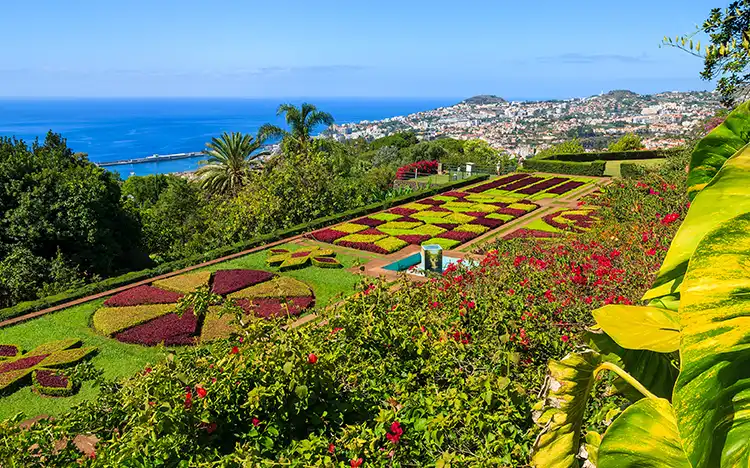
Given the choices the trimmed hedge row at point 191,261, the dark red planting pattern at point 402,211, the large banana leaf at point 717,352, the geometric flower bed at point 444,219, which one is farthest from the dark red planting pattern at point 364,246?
the large banana leaf at point 717,352

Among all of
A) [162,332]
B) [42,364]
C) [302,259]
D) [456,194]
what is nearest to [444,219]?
[456,194]

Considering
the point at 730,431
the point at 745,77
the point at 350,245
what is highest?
the point at 745,77

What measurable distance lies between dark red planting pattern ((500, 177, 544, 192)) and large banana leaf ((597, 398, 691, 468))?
2572cm

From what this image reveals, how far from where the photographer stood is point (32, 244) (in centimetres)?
1335

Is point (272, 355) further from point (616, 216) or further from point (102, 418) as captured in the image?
point (616, 216)

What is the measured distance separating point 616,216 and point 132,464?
11038 millimetres

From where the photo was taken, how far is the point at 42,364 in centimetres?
872

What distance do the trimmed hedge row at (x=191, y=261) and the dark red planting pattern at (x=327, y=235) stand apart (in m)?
0.68

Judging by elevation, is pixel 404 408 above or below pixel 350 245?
above

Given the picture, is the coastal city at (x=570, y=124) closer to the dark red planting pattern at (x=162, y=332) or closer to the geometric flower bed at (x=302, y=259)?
the geometric flower bed at (x=302, y=259)

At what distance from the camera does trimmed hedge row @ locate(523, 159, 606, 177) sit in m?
30.1

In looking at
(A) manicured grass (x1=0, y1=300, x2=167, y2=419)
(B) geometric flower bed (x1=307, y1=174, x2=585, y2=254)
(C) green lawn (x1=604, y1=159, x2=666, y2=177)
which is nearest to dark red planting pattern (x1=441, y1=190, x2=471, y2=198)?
(B) geometric flower bed (x1=307, y1=174, x2=585, y2=254)

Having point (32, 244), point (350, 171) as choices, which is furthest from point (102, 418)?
point (350, 171)

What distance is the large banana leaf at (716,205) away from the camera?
0.97 m
